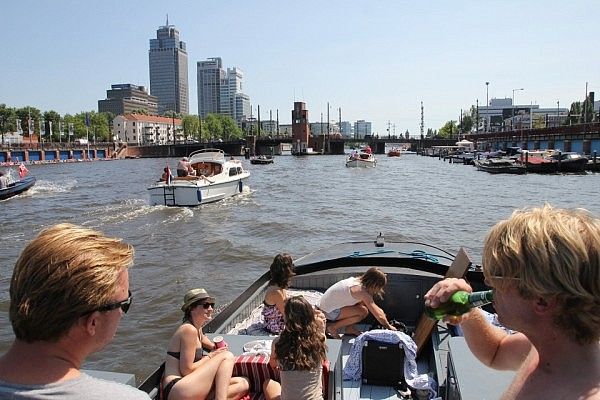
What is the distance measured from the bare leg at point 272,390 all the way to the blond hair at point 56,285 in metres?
3.05

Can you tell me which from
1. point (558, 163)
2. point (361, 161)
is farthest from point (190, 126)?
point (558, 163)

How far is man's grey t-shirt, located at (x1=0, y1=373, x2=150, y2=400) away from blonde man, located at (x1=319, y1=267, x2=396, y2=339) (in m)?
4.60

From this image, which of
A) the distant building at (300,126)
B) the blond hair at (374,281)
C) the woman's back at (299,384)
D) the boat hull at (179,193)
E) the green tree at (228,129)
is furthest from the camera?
the green tree at (228,129)

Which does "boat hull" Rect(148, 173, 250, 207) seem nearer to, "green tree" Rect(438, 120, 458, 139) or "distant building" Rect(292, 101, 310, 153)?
"distant building" Rect(292, 101, 310, 153)

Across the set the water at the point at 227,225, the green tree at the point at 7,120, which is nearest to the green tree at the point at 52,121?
the green tree at the point at 7,120

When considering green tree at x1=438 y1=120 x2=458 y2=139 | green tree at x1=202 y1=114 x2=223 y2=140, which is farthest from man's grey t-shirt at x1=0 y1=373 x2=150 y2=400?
green tree at x1=202 y1=114 x2=223 y2=140

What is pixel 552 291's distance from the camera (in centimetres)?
148

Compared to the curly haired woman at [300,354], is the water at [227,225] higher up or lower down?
lower down

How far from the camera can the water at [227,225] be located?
35.5ft

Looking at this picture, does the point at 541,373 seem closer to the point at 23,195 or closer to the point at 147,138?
the point at 23,195

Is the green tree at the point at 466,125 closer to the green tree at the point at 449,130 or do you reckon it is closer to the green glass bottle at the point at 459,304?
the green tree at the point at 449,130

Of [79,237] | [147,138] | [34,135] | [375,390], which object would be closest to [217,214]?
[375,390]

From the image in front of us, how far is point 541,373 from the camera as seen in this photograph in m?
1.59

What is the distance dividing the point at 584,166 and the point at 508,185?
15.1 m
